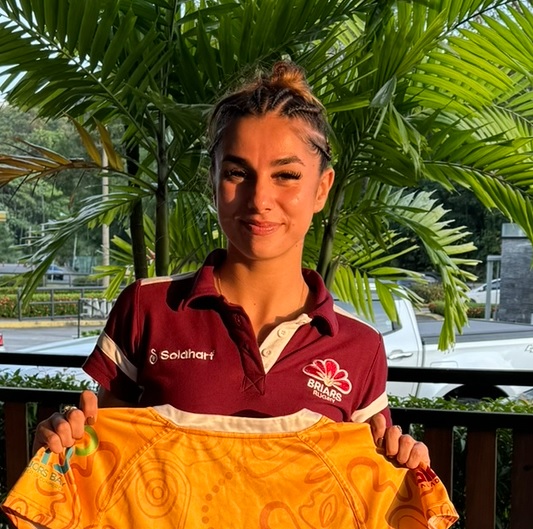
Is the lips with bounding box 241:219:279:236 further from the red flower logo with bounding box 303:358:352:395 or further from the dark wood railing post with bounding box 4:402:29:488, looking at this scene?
the dark wood railing post with bounding box 4:402:29:488

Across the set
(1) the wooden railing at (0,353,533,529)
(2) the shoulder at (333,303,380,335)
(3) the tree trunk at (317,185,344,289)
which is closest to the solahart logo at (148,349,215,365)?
(2) the shoulder at (333,303,380,335)

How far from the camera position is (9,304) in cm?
331

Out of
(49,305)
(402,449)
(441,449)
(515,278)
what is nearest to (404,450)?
(402,449)

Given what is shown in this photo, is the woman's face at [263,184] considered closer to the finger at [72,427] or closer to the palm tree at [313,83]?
the finger at [72,427]

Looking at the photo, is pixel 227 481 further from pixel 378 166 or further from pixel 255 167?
pixel 378 166

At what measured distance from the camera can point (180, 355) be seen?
94 centimetres

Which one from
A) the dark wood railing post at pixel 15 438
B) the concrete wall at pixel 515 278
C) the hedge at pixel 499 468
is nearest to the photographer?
the dark wood railing post at pixel 15 438

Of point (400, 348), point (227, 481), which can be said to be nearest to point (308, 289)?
point (227, 481)

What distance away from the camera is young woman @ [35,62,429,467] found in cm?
92

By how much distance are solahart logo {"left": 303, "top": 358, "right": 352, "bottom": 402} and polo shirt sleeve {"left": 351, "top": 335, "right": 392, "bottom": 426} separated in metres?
0.04

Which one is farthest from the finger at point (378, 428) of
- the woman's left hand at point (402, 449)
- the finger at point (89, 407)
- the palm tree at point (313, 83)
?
the palm tree at point (313, 83)

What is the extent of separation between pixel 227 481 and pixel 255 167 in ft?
1.40

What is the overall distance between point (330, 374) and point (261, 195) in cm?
28

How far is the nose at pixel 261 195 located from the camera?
0.91 meters
